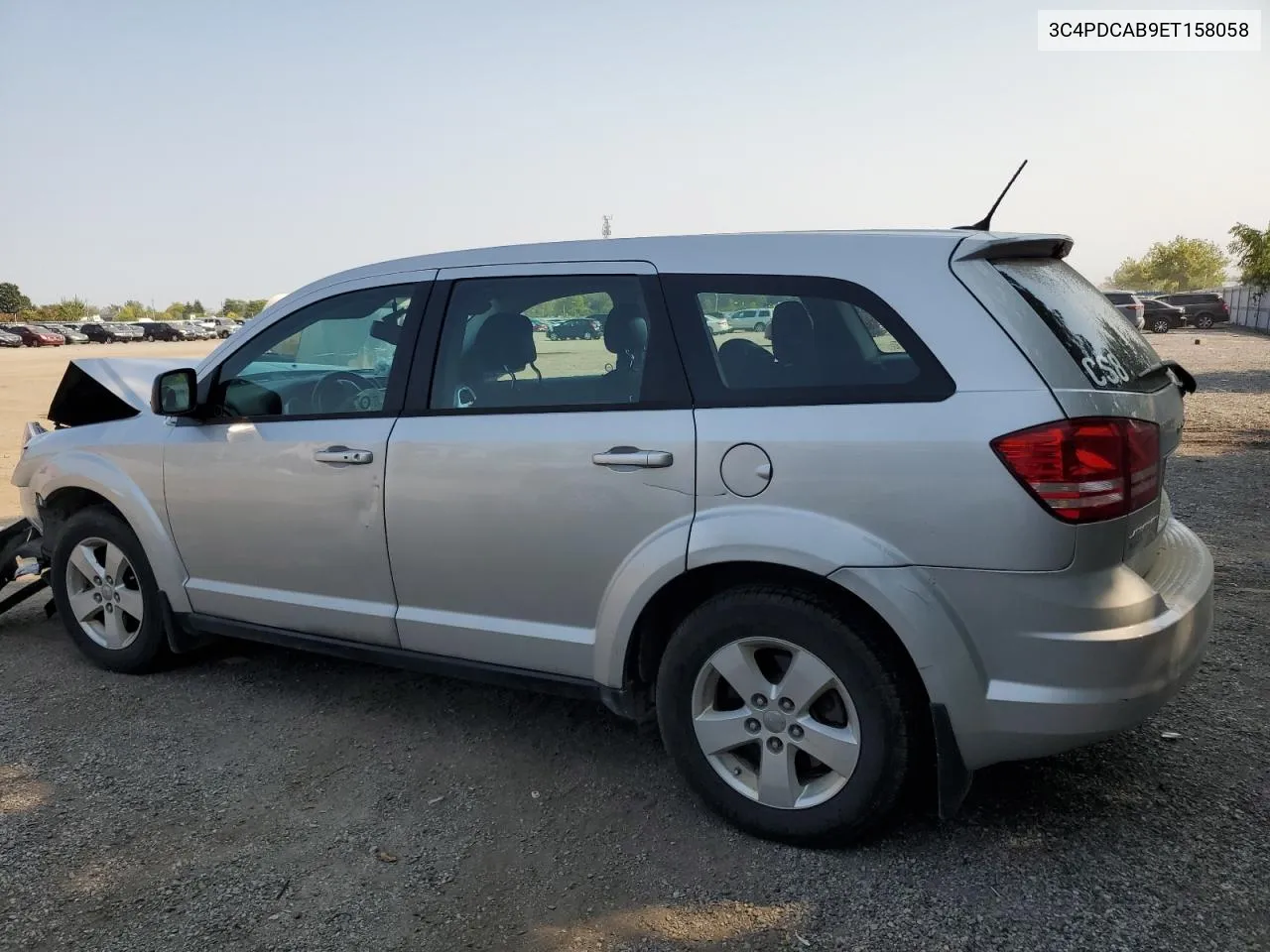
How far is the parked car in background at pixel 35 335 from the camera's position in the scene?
68438mm

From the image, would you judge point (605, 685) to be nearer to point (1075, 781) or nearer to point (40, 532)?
point (1075, 781)

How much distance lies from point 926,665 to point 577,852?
1206 millimetres

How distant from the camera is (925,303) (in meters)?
2.74

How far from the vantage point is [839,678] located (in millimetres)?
2793

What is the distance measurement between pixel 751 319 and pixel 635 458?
0.56 metres

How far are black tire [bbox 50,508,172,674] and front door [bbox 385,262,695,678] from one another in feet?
4.90

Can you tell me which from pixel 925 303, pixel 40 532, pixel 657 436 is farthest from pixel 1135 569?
pixel 40 532

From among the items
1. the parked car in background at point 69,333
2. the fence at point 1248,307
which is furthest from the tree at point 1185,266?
the parked car in background at point 69,333

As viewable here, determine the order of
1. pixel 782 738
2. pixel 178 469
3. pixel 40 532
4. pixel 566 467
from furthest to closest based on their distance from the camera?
1. pixel 40 532
2. pixel 178 469
3. pixel 566 467
4. pixel 782 738

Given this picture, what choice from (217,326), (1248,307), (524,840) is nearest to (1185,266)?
(1248,307)

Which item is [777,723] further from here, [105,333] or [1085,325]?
[105,333]

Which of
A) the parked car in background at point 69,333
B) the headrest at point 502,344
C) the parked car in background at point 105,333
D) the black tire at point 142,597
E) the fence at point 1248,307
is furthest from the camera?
the parked car in background at point 105,333

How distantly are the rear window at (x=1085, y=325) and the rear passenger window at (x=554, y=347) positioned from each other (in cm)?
106

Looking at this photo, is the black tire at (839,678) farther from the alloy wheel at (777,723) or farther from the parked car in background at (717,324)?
the parked car in background at (717,324)
